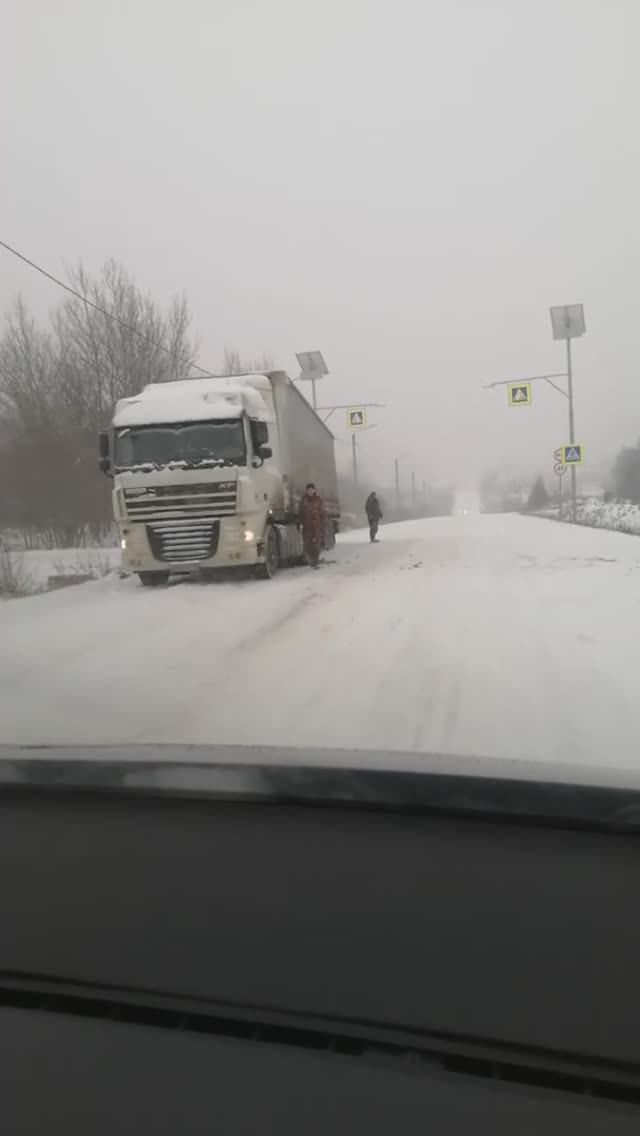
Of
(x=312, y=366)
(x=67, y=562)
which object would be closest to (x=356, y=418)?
(x=312, y=366)

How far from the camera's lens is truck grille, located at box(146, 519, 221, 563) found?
1281cm

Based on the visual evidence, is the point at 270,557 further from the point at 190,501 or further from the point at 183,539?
the point at 190,501

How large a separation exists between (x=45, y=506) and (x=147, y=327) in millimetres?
7559

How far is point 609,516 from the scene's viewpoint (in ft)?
109

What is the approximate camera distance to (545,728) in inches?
187

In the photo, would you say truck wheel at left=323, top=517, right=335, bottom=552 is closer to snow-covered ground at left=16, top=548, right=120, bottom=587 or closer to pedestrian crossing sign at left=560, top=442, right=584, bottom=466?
snow-covered ground at left=16, top=548, right=120, bottom=587

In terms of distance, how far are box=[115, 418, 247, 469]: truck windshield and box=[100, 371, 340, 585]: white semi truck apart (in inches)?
0.7

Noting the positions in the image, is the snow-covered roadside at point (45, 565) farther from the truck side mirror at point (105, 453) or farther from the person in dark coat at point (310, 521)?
the person in dark coat at point (310, 521)

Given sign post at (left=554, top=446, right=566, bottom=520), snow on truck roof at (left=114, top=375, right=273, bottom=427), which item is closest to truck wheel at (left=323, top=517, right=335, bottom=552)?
snow on truck roof at (left=114, top=375, right=273, bottom=427)

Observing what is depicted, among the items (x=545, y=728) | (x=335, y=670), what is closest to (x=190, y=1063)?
(x=545, y=728)

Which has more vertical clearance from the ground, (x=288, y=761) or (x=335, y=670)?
(x=288, y=761)

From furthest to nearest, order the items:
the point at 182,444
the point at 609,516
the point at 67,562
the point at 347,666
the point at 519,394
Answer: the point at 609,516, the point at 519,394, the point at 67,562, the point at 182,444, the point at 347,666

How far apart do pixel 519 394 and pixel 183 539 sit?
21213 mm

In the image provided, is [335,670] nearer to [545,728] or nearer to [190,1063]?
[545,728]
